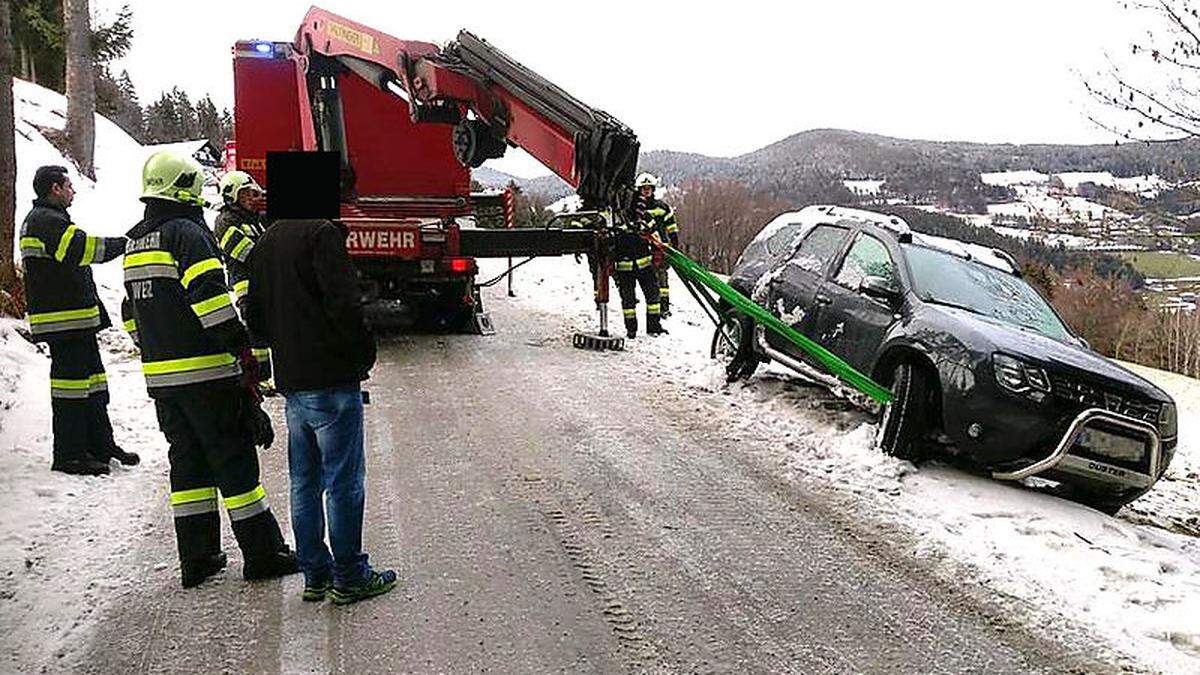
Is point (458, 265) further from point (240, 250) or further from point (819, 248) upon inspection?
point (819, 248)

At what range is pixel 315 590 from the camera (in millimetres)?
4477

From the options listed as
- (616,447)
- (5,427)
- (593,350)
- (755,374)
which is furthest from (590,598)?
(593,350)

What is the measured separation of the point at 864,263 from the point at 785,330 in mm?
870

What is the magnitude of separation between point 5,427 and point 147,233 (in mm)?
3038

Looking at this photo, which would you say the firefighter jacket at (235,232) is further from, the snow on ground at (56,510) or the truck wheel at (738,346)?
the truck wheel at (738,346)

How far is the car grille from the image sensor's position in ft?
19.6

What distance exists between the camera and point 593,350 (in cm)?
1069

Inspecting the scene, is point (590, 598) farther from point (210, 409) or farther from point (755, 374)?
point (755, 374)

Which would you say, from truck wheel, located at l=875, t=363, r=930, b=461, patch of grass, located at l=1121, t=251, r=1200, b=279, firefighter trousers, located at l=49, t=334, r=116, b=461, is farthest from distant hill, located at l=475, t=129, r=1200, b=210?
firefighter trousers, located at l=49, t=334, r=116, b=461

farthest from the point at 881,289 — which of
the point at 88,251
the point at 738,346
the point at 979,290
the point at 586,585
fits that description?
the point at 88,251

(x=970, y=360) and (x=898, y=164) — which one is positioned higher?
(x=898, y=164)

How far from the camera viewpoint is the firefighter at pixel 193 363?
176 inches

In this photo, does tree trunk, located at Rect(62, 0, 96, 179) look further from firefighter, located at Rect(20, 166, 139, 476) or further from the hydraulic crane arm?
firefighter, located at Rect(20, 166, 139, 476)

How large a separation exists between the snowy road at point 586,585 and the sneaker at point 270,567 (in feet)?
0.27
